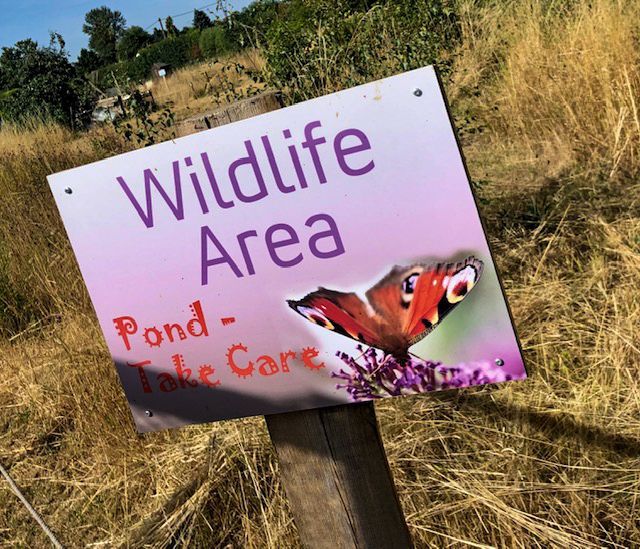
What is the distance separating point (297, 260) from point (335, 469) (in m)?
0.43

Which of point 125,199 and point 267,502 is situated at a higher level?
point 125,199

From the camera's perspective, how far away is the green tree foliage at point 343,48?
416 cm

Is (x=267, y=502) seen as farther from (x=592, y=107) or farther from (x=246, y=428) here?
(x=592, y=107)

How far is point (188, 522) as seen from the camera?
2.09 meters

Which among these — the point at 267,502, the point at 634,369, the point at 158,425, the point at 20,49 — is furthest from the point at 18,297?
the point at 20,49

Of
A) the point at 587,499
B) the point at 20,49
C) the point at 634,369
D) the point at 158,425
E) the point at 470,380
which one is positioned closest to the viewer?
the point at 470,380

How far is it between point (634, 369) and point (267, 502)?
1.25 m

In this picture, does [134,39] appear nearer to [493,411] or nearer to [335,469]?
[493,411]

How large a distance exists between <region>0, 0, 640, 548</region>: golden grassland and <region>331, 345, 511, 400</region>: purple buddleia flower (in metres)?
0.83

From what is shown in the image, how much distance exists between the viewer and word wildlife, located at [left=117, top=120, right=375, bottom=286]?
1.03 meters

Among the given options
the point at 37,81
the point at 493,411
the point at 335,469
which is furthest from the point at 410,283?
the point at 37,81

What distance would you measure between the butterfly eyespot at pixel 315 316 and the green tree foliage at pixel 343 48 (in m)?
3.01

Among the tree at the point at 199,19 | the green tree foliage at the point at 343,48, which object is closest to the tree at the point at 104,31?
the tree at the point at 199,19

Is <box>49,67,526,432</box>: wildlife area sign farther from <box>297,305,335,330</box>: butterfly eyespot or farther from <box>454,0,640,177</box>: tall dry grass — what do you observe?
<box>454,0,640,177</box>: tall dry grass
